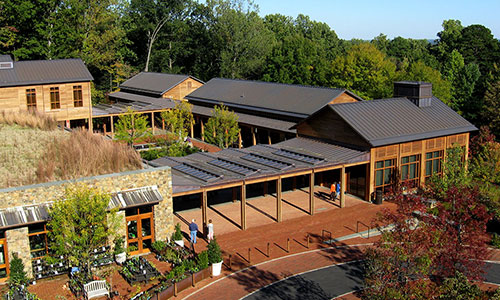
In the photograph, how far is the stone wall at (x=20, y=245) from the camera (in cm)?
2289

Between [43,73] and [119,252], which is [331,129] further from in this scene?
[43,73]

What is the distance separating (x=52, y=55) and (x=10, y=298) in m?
47.0

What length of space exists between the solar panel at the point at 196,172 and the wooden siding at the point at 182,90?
33.3m

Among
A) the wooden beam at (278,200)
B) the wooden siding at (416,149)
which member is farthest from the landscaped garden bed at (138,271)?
the wooden siding at (416,149)

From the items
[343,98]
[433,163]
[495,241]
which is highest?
[343,98]

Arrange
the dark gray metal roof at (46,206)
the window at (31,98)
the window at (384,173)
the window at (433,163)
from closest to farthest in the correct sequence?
the dark gray metal roof at (46,206), the window at (384,173), the window at (433,163), the window at (31,98)

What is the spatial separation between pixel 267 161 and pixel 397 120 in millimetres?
10092

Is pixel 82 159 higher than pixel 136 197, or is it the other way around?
pixel 82 159

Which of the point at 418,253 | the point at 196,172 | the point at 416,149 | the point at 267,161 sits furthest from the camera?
the point at 416,149

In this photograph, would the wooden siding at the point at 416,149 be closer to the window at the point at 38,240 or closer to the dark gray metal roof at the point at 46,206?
the dark gray metal roof at the point at 46,206

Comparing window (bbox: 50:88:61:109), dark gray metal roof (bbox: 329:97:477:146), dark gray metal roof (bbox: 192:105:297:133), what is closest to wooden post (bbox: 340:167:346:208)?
dark gray metal roof (bbox: 329:97:477:146)

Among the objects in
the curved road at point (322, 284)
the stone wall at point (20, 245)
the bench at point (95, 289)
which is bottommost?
the curved road at point (322, 284)

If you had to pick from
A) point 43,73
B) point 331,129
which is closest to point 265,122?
point 331,129

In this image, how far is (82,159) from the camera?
25891 mm
